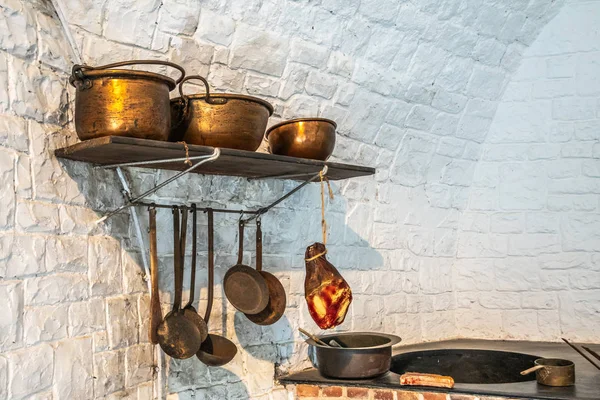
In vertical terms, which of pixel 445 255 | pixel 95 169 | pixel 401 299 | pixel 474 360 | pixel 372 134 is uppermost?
pixel 372 134

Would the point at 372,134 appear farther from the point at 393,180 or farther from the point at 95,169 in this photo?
the point at 95,169

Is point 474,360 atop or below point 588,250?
below

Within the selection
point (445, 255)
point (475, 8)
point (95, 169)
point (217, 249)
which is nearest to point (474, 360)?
point (445, 255)

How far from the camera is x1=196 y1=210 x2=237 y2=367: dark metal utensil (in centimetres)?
196

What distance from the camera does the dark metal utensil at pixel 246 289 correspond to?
203cm

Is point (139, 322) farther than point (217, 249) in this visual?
No

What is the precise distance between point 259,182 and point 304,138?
40 centimetres

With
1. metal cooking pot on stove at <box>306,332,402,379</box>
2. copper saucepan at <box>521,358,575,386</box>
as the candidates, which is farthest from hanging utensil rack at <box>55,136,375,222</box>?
copper saucepan at <box>521,358,575,386</box>

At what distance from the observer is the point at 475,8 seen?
2.57 meters

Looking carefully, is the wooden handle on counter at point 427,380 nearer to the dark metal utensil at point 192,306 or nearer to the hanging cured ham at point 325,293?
the hanging cured ham at point 325,293

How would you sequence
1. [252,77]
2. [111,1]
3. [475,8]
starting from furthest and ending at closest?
[475,8] < [252,77] < [111,1]

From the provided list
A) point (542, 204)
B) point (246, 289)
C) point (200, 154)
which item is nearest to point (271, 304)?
point (246, 289)

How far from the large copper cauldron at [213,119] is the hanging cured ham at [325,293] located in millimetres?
478

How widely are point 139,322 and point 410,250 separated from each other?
1.47 m
